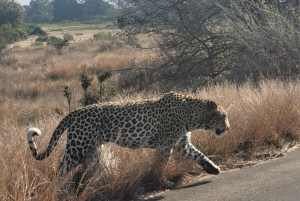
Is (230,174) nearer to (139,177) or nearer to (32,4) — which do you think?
(139,177)

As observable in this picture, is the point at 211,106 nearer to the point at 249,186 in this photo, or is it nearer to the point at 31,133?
the point at 249,186

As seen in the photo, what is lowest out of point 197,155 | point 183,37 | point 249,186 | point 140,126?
point 249,186

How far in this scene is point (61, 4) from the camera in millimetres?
134500

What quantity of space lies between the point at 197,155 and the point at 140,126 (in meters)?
0.98

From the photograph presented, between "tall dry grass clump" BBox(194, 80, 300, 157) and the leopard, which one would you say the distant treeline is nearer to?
"tall dry grass clump" BBox(194, 80, 300, 157)

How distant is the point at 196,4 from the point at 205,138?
9.19m

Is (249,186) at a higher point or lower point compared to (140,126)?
lower

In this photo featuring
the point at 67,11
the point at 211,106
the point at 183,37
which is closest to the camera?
the point at 211,106

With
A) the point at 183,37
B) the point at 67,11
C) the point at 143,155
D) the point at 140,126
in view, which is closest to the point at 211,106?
the point at 140,126

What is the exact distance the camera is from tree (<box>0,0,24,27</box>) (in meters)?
67.4

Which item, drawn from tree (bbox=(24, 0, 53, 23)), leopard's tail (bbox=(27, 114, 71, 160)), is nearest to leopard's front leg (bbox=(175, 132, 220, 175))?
leopard's tail (bbox=(27, 114, 71, 160))

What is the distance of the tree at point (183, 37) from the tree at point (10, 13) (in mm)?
55741

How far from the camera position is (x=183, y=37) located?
15695 mm

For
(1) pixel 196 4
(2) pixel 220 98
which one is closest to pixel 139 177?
(2) pixel 220 98
